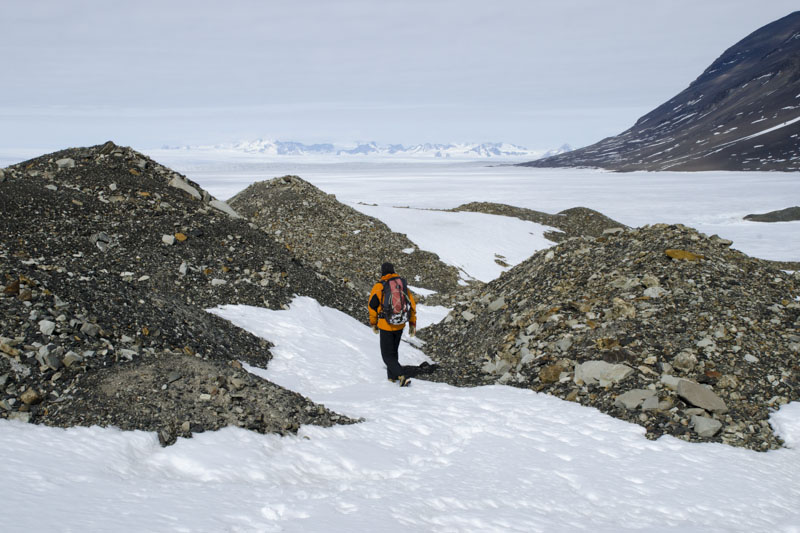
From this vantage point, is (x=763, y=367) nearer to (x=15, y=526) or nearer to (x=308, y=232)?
(x=15, y=526)

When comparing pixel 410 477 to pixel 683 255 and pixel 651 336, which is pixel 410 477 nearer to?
pixel 651 336

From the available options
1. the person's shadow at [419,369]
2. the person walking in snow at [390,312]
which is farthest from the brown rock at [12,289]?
the person's shadow at [419,369]

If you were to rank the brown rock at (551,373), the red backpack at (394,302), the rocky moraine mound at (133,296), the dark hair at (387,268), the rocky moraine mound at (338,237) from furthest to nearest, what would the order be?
the rocky moraine mound at (338,237), the dark hair at (387,268), the red backpack at (394,302), the brown rock at (551,373), the rocky moraine mound at (133,296)

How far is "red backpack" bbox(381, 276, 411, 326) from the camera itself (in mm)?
9406

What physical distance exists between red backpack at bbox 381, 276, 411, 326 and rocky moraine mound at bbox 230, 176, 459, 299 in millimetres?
10662

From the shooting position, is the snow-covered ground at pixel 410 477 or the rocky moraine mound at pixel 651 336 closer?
the snow-covered ground at pixel 410 477

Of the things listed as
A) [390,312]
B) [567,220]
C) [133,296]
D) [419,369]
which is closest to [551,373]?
[419,369]

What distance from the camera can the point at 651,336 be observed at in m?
9.30

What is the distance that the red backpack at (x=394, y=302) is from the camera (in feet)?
30.9

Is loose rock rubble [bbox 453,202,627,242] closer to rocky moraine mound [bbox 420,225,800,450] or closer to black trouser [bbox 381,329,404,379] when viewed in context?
rocky moraine mound [bbox 420,225,800,450]

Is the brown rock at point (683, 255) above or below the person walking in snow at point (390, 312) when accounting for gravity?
above

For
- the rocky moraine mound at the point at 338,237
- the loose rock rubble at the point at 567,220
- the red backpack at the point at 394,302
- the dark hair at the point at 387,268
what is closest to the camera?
the red backpack at the point at 394,302

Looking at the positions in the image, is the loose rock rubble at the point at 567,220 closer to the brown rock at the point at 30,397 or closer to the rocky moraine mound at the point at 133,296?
the rocky moraine mound at the point at 133,296

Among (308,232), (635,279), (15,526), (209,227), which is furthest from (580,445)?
(308,232)
